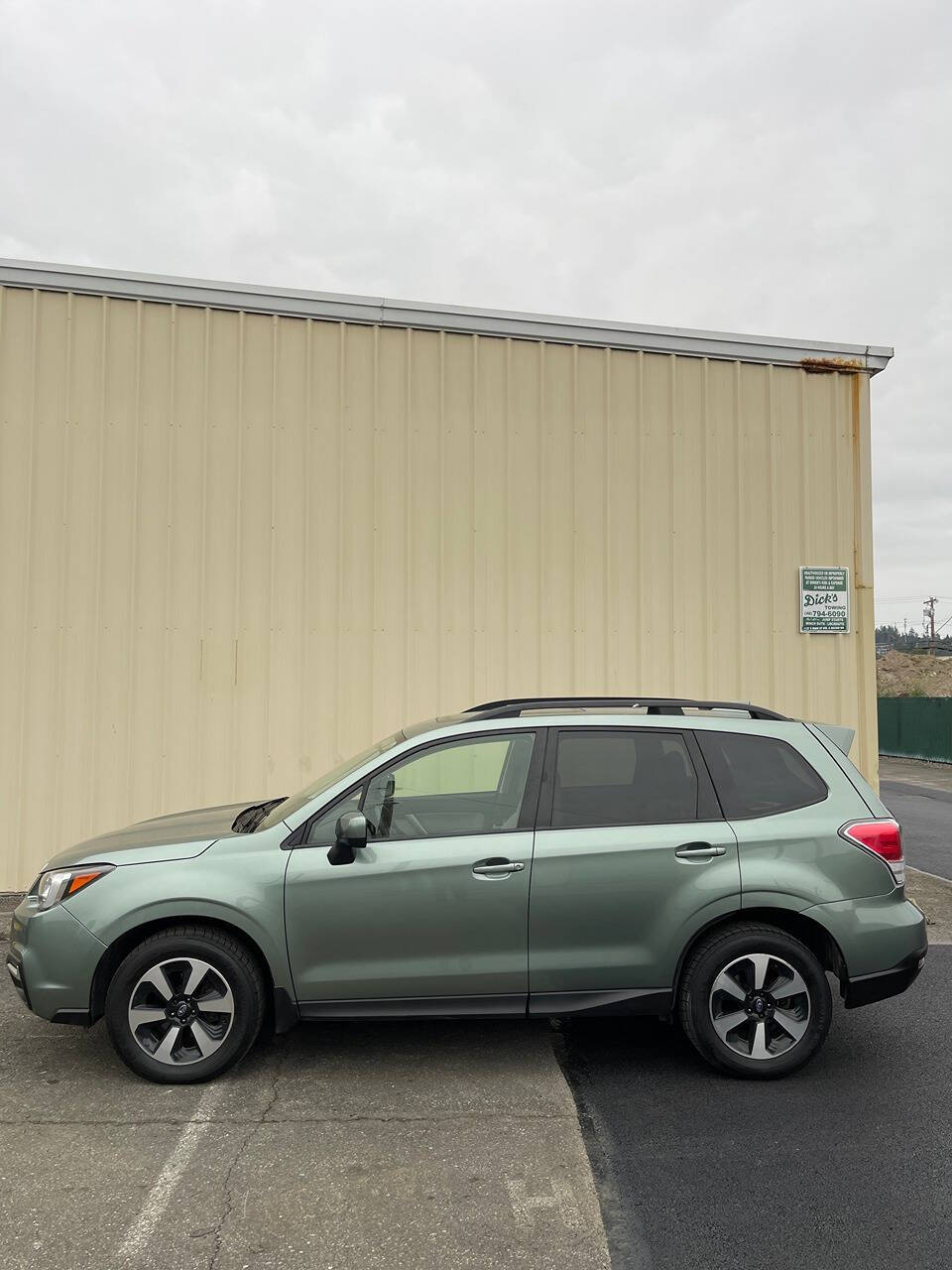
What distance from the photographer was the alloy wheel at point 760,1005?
4.48m

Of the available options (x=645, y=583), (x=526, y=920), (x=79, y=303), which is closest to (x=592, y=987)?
(x=526, y=920)

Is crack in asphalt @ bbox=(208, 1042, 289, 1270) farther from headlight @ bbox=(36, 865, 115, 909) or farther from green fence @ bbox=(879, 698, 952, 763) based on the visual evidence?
green fence @ bbox=(879, 698, 952, 763)

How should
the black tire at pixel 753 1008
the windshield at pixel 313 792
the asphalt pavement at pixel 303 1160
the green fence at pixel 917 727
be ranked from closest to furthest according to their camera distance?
the asphalt pavement at pixel 303 1160 < the black tire at pixel 753 1008 < the windshield at pixel 313 792 < the green fence at pixel 917 727

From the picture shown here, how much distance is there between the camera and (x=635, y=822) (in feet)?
15.3

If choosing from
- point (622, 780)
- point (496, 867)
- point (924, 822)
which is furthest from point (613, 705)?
point (924, 822)

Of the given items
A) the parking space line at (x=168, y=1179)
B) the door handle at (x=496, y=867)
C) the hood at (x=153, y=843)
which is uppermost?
the hood at (x=153, y=843)

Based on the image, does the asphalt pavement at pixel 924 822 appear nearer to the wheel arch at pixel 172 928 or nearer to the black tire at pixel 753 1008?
the black tire at pixel 753 1008

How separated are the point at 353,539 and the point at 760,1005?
540 cm

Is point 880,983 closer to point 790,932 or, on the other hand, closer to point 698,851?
point 790,932

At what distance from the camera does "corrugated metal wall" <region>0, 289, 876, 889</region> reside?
820cm

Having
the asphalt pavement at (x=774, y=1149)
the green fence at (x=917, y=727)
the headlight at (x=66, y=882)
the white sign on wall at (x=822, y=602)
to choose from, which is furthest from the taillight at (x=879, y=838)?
the green fence at (x=917, y=727)

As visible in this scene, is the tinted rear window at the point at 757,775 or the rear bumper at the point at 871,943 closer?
the rear bumper at the point at 871,943

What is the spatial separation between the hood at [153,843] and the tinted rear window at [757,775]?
237 centimetres

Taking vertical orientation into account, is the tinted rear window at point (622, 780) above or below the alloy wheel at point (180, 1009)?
above
